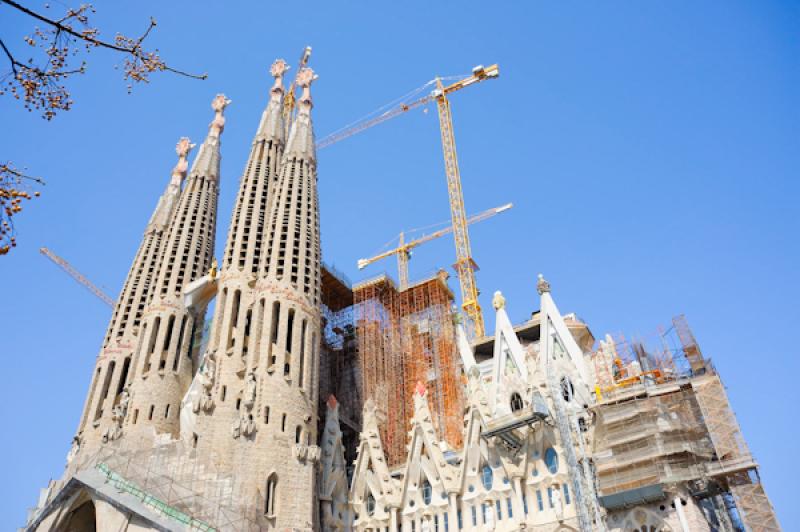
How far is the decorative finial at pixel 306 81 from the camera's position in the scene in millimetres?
49966

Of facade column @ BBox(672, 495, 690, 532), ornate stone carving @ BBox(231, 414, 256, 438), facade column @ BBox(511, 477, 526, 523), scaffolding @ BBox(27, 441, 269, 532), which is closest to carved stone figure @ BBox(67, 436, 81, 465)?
scaffolding @ BBox(27, 441, 269, 532)

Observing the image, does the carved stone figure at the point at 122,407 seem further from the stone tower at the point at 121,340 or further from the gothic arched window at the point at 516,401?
the gothic arched window at the point at 516,401

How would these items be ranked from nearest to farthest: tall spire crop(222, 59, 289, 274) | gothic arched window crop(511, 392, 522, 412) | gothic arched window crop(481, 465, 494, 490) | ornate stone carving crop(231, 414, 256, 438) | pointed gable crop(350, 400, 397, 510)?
ornate stone carving crop(231, 414, 256, 438), gothic arched window crop(481, 465, 494, 490), pointed gable crop(350, 400, 397, 510), gothic arched window crop(511, 392, 522, 412), tall spire crop(222, 59, 289, 274)

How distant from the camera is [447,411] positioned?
44188 millimetres

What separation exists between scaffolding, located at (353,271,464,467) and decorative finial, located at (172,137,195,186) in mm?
17906

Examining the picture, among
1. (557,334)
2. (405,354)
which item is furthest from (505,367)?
(405,354)

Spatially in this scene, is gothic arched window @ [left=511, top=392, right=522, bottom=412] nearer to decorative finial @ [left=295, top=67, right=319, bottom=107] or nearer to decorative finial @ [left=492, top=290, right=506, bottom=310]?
decorative finial @ [left=492, top=290, right=506, bottom=310]

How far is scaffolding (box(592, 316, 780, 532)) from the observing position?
27781mm

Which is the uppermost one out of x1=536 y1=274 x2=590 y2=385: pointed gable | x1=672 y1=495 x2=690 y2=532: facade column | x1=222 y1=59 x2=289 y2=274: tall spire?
x1=222 y1=59 x2=289 y2=274: tall spire

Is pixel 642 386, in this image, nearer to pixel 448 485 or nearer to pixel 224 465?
pixel 448 485

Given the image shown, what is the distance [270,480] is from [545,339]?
17943mm

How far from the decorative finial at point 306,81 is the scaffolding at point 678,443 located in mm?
29807

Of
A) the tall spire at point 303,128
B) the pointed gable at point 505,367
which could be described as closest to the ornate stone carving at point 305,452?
the pointed gable at point 505,367

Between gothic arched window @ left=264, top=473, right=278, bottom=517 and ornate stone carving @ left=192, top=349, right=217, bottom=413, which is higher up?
ornate stone carving @ left=192, top=349, right=217, bottom=413
